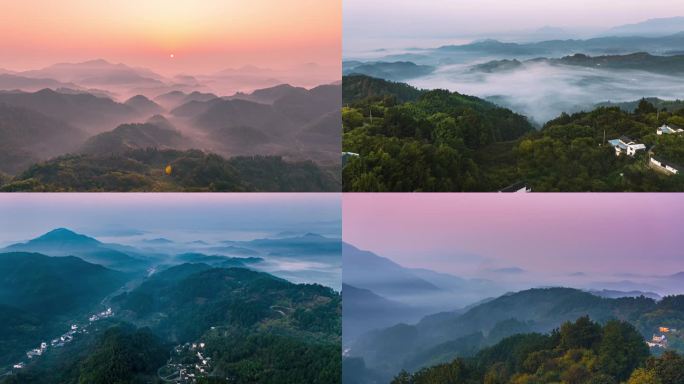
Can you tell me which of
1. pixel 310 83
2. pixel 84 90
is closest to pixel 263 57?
pixel 310 83

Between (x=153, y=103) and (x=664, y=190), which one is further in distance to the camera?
(x=153, y=103)

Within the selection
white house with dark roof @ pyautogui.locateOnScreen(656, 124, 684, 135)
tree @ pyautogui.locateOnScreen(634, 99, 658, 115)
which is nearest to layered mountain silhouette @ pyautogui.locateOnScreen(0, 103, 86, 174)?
tree @ pyautogui.locateOnScreen(634, 99, 658, 115)

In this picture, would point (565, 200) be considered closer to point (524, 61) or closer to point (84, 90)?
point (524, 61)

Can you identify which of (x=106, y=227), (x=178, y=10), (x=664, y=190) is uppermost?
(x=178, y=10)

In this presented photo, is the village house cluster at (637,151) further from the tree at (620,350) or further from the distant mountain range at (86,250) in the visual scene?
the distant mountain range at (86,250)

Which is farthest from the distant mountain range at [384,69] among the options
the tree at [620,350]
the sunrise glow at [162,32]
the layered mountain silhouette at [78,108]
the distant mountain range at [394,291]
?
the tree at [620,350]

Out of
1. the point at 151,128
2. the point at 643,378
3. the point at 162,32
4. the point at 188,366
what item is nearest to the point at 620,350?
the point at 643,378

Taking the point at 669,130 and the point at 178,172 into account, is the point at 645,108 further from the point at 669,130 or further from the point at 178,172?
the point at 178,172
